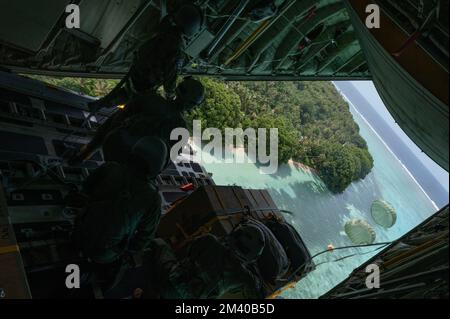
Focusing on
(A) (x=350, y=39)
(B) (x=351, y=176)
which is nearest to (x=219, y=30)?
(A) (x=350, y=39)

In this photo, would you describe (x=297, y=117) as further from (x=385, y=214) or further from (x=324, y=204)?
(x=385, y=214)

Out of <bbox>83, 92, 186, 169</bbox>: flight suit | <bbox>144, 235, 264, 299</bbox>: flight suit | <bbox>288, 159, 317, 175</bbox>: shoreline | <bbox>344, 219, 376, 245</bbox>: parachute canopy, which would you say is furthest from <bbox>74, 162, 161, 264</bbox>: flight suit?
<bbox>288, 159, 317, 175</bbox>: shoreline

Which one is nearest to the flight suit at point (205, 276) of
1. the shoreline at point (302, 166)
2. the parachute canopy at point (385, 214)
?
the parachute canopy at point (385, 214)

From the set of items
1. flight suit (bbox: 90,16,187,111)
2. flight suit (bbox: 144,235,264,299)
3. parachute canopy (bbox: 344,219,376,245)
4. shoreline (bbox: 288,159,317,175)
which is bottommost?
flight suit (bbox: 144,235,264,299)

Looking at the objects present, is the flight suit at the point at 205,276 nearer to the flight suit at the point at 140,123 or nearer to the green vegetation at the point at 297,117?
the flight suit at the point at 140,123

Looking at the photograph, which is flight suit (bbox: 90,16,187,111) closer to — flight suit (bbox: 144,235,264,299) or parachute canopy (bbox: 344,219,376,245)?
flight suit (bbox: 144,235,264,299)

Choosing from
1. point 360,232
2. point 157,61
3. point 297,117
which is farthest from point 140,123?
point 297,117
